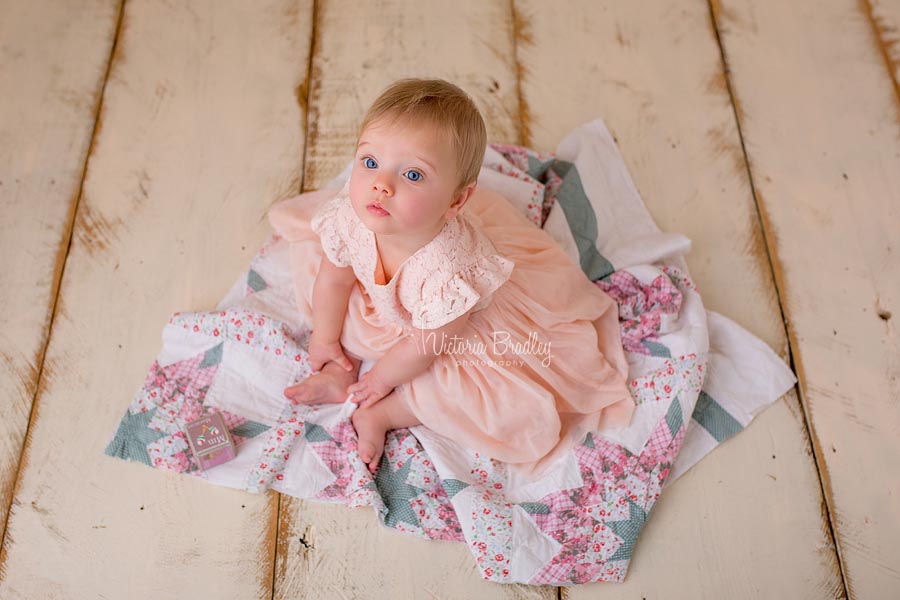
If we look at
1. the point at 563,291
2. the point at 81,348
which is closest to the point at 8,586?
the point at 81,348

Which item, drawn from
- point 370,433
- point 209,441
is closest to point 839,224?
point 370,433

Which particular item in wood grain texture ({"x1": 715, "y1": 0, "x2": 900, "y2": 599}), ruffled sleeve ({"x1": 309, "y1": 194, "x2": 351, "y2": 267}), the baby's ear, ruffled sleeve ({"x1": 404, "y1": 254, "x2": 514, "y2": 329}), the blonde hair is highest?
the blonde hair

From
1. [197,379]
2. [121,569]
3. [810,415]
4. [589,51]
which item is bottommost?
[810,415]

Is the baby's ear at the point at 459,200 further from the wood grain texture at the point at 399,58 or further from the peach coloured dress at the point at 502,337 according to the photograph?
the wood grain texture at the point at 399,58

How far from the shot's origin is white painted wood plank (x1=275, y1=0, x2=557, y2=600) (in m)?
1.14

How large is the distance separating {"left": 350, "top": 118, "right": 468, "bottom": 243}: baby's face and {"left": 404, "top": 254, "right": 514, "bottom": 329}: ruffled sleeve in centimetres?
11

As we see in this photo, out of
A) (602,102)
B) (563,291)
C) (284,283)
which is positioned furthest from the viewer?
(602,102)

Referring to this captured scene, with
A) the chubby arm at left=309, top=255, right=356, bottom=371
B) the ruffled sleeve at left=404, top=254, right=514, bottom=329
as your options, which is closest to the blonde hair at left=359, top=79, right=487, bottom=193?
the ruffled sleeve at left=404, top=254, right=514, bottom=329

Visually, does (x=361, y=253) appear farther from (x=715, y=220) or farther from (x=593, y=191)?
(x=715, y=220)

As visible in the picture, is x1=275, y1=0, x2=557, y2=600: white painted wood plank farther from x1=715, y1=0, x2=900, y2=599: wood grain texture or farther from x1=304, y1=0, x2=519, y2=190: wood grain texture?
x1=715, y1=0, x2=900, y2=599: wood grain texture

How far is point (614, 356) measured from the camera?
1246mm

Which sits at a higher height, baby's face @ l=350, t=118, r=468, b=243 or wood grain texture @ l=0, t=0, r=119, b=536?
baby's face @ l=350, t=118, r=468, b=243

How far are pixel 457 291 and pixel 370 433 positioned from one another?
0.28 meters

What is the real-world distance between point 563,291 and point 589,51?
0.68m
